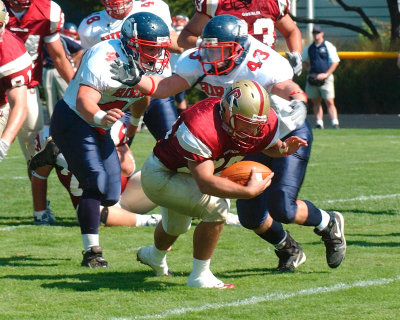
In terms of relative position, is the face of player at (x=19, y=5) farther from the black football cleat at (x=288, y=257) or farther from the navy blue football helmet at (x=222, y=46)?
the black football cleat at (x=288, y=257)

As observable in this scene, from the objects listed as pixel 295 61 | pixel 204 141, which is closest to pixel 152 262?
pixel 204 141

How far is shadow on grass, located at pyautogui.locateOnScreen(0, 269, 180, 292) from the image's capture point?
15.7 feet

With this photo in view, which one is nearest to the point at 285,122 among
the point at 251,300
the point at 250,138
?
the point at 250,138

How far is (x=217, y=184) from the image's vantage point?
4.37 m

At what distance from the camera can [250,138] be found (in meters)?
4.48

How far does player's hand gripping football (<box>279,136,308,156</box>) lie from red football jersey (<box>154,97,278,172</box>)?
0.41 feet

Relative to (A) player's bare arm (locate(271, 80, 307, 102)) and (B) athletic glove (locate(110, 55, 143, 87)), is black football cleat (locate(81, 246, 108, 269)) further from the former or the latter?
(A) player's bare arm (locate(271, 80, 307, 102))

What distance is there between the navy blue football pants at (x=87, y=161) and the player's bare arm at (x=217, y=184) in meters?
1.10

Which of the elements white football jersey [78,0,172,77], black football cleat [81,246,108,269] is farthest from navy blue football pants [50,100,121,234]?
white football jersey [78,0,172,77]

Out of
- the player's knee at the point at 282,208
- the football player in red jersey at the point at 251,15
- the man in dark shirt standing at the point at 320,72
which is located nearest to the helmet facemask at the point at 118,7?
the football player in red jersey at the point at 251,15

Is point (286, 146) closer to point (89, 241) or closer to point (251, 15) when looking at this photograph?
point (89, 241)

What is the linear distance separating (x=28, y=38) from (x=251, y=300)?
3.55m

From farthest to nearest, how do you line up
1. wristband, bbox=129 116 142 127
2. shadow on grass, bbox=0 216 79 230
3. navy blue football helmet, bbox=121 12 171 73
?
shadow on grass, bbox=0 216 79 230
wristband, bbox=129 116 142 127
navy blue football helmet, bbox=121 12 171 73

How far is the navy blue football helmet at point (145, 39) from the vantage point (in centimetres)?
518
